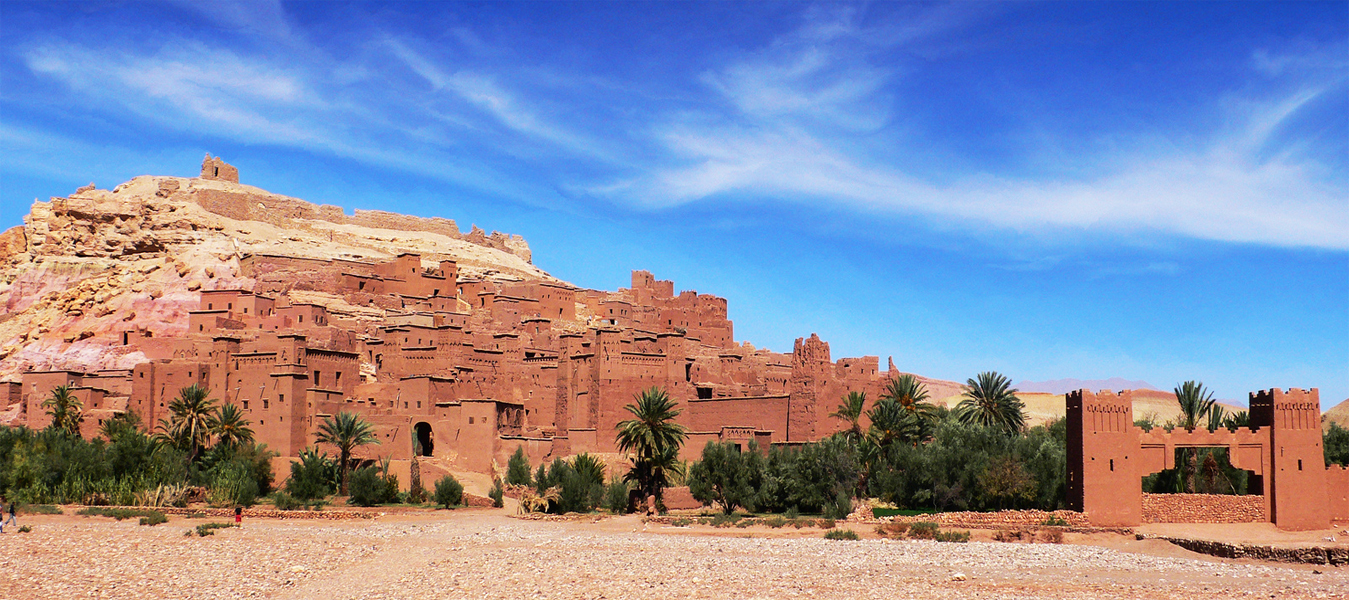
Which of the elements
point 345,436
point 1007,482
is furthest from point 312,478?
point 1007,482

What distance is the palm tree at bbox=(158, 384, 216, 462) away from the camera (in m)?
43.1

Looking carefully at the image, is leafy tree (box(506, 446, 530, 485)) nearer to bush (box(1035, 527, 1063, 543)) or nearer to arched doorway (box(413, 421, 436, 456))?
arched doorway (box(413, 421, 436, 456))

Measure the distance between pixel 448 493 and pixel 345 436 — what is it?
4409 millimetres

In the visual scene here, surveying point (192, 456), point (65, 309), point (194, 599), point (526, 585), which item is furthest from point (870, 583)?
point (65, 309)

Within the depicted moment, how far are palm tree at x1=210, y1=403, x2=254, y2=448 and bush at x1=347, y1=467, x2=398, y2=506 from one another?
548cm

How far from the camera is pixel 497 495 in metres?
41.1

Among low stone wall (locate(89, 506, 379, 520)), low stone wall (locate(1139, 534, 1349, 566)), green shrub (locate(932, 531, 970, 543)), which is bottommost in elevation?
low stone wall (locate(89, 506, 379, 520))

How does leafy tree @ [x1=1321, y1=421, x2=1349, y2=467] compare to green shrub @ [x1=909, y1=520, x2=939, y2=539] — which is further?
leafy tree @ [x1=1321, y1=421, x2=1349, y2=467]

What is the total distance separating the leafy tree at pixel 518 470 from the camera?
1684 inches

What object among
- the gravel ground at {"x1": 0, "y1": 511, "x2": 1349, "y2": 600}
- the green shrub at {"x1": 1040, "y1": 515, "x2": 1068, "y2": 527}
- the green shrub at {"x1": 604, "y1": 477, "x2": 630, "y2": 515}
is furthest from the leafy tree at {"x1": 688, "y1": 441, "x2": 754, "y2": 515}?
the green shrub at {"x1": 1040, "y1": 515, "x2": 1068, "y2": 527}

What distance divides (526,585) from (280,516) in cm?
1688

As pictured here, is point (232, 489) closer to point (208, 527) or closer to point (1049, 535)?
point (208, 527)

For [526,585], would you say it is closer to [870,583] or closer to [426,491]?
[870,583]

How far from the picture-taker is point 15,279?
7062 centimetres
